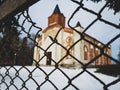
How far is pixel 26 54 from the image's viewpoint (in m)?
1.18

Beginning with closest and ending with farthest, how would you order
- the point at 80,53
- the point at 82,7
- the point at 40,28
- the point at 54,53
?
the point at 82,7 < the point at 40,28 < the point at 80,53 < the point at 54,53

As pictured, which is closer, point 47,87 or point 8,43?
point 8,43

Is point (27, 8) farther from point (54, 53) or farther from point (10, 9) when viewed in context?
point (54, 53)

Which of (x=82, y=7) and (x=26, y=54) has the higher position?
(x=26, y=54)

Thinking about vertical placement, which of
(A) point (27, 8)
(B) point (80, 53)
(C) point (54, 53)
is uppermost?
(C) point (54, 53)

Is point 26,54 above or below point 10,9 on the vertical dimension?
below

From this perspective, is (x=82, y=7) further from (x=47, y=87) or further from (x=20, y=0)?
(x=47, y=87)

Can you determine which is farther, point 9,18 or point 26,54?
point 9,18

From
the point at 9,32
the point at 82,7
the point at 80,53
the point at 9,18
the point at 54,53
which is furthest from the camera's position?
the point at 54,53

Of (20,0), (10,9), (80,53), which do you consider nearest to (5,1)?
(10,9)

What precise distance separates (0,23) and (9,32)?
0.10 meters

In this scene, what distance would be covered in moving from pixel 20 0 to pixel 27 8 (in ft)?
0.19

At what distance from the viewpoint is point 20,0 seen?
106cm

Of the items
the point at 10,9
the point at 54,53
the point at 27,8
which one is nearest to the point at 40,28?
the point at 27,8
